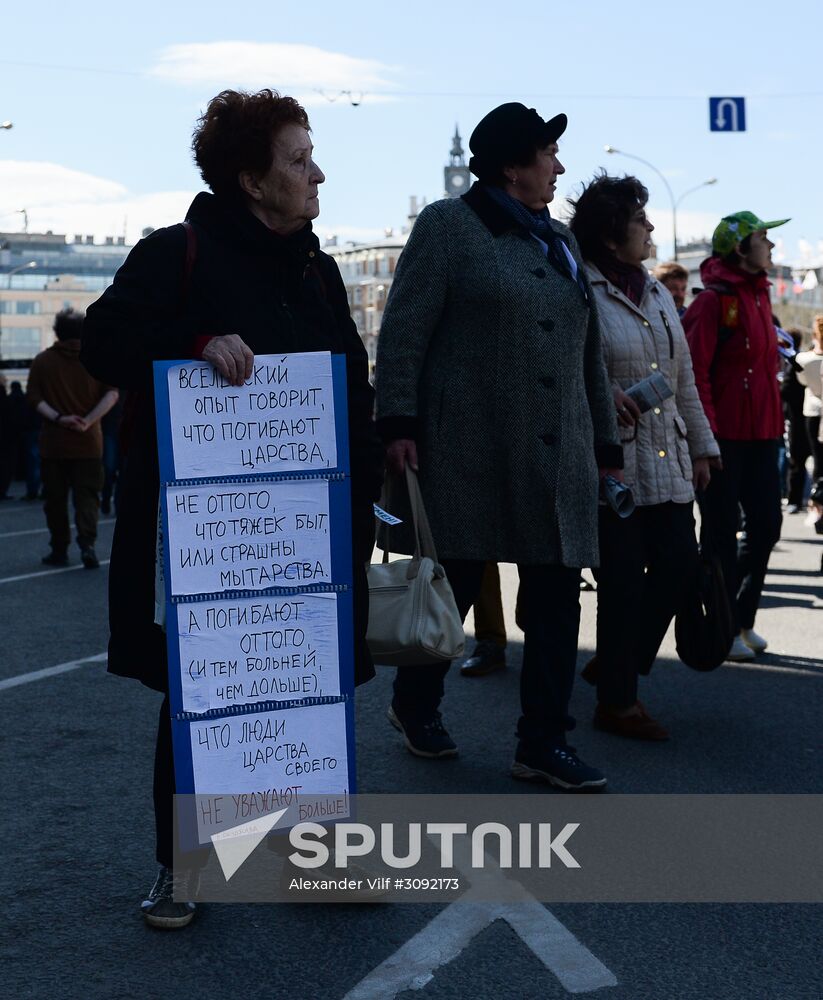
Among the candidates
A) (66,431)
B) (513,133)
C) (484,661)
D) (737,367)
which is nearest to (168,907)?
(513,133)

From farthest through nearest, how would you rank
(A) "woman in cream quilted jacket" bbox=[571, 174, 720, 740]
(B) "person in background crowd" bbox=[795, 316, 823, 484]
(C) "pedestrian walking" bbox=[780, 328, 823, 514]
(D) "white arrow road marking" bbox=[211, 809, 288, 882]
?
(C) "pedestrian walking" bbox=[780, 328, 823, 514]
(B) "person in background crowd" bbox=[795, 316, 823, 484]
(A) "woman in cream quilted jacket" bbox=[571, 174, 720, 740]
(D) "white arrow road marking" bbox=[211, 809, 288, 882]

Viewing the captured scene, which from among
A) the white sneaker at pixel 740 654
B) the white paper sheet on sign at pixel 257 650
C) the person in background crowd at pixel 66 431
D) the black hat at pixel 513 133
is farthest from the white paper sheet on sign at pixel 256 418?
the person in background crowd at pixel 66 431

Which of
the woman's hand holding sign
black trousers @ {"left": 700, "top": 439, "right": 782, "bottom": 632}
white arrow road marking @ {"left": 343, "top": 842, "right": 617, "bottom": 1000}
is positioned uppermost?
the woman's hand holding sign

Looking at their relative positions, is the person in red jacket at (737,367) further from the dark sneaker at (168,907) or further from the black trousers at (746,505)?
the dark sneaker at (168,907)

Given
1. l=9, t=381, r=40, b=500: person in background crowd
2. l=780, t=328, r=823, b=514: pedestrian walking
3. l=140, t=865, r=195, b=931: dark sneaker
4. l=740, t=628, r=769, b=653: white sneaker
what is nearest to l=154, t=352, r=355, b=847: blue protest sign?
l=140, t=865, r=195, b=931: dark sneaker

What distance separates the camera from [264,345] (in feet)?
11.3

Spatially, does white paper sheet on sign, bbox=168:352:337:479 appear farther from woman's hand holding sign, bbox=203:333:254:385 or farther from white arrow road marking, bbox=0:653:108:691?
white arrow road marking, bbox=0:653:108:691

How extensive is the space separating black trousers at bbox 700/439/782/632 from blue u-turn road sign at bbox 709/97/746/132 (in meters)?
20.8

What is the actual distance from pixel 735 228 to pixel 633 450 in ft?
5.76

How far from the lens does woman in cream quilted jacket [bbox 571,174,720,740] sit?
538 centimetres

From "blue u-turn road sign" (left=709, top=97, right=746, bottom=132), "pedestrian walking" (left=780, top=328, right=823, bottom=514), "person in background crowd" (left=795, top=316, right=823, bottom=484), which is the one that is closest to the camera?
"person in background crowd" (left=795, top=316, right=823, bottom=484)

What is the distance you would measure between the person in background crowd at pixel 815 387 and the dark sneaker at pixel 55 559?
5.62 meters

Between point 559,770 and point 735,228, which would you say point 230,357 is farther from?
point 735,228

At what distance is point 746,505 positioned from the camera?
7.02m
